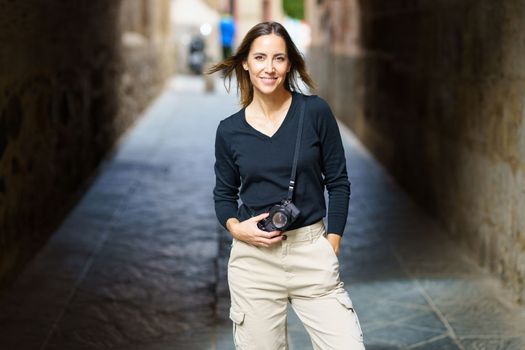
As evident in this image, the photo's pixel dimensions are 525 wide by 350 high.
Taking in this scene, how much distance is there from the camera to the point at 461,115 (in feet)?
19.1

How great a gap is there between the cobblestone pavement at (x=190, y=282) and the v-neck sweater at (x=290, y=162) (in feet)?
4.63

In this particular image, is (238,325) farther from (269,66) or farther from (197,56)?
(197,56)

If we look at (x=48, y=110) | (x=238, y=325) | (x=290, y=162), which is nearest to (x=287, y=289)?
(x=238, y=325)

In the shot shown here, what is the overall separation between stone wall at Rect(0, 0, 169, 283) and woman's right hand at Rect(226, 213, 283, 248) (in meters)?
2.59

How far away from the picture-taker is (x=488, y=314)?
14.4ft

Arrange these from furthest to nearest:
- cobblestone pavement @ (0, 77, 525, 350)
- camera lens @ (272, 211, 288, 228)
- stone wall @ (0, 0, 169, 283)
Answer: stone wall @ (0, 0, 169, 283) → cobblestone pavement @ (0, 77, 525, 350) → camera lens @ (272, 211, 288, 228)

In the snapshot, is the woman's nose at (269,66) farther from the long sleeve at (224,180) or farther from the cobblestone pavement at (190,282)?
the cobblestone pavement at (190,282)

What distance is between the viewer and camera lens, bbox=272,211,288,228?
8.33 ft

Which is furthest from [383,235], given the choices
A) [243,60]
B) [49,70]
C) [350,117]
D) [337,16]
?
[337,16]

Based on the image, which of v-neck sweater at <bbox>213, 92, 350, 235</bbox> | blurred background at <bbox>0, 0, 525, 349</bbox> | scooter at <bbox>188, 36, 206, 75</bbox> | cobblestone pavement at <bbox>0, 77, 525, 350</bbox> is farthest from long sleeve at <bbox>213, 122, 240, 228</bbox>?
scooter at <bbox>188, 36, 206, 75</bbox>

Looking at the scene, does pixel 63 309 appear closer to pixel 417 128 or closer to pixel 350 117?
pixel 417 128

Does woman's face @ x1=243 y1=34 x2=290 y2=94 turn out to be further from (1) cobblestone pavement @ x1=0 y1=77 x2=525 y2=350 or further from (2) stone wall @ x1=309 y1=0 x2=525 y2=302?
(2) stone wall @ x1=309 y1=0 x2=525 y2=302

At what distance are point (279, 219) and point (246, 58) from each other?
52 centimetres

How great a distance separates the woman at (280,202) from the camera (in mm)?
2635
